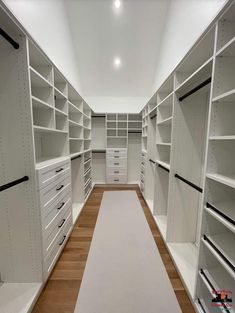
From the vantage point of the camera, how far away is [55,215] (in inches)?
68.9

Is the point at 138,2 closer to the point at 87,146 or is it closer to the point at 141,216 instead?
the point at 87,146

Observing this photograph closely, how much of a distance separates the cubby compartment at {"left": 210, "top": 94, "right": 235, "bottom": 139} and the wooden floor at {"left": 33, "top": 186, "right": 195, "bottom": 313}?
146 cm

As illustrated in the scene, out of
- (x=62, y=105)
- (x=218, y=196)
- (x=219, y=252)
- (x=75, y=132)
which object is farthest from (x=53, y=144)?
(x=219, y=252)

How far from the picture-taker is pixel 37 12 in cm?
224

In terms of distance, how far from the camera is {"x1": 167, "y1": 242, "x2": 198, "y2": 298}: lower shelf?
1.47m

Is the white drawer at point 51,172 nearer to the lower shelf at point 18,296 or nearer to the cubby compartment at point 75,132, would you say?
the lower shelf at point 18,296

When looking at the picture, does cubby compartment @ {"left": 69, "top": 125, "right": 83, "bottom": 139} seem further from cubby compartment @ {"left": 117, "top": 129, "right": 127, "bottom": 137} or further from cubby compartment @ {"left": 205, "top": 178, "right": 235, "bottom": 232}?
cubby compartment @ {"left": 205, "top": 178, "right": 235, "bottom": 232}

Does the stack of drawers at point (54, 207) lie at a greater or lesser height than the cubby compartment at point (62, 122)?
lesser

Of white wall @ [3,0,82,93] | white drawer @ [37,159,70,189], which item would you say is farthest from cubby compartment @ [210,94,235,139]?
white wall @ [3,0,82,93]

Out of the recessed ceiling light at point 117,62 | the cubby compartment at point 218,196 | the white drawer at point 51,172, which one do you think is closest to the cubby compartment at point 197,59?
the cubby compartment at point 218,196

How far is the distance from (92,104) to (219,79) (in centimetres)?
413

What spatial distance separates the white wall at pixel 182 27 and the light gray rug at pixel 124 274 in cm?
237

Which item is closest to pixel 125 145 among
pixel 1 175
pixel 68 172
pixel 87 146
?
pixel 87 146

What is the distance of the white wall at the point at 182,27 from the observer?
193cm
